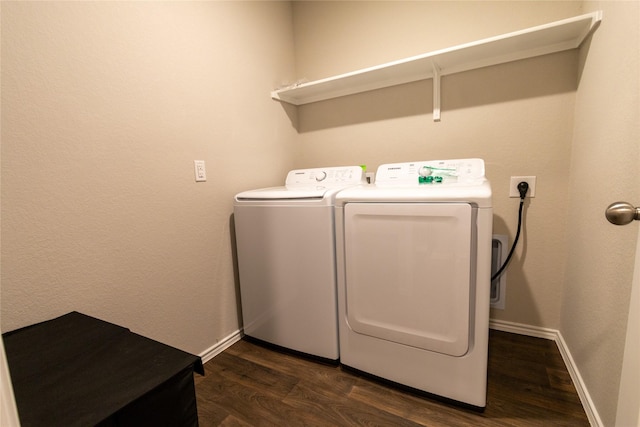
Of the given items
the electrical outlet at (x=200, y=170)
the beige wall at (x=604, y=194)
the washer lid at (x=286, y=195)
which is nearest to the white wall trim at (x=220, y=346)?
the washer lid at (x=286, y=195)

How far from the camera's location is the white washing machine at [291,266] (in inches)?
57.3

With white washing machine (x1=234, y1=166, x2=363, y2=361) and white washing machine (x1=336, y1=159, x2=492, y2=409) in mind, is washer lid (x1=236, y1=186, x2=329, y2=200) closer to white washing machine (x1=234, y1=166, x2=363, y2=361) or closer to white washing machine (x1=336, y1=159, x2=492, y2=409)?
white washing machine (x1=234, y1=166, x2=363, y2=361)

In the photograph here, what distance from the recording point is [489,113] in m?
1.68

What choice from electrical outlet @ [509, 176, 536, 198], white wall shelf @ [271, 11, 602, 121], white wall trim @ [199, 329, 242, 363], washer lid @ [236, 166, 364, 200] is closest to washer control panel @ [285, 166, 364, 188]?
washer lid @ [236, 166, 364, 200]

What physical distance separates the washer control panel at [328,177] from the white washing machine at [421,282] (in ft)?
1.37

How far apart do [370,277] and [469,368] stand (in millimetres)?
523

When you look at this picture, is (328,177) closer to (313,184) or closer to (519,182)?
(313,184)

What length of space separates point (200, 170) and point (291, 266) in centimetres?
71

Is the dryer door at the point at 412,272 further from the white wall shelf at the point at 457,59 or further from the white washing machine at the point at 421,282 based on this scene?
the white wall shelf at the point at 457,59

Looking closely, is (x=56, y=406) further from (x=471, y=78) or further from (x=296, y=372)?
(x=471, y=78)

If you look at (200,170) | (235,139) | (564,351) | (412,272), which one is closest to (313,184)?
(235,139)

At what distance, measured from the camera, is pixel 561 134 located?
5.07 ft

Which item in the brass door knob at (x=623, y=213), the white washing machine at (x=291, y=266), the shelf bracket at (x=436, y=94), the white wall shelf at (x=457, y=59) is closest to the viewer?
the brass door knob at (x=623, y=213)

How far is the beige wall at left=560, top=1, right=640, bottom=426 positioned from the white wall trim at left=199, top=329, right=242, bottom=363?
1.72 metres
